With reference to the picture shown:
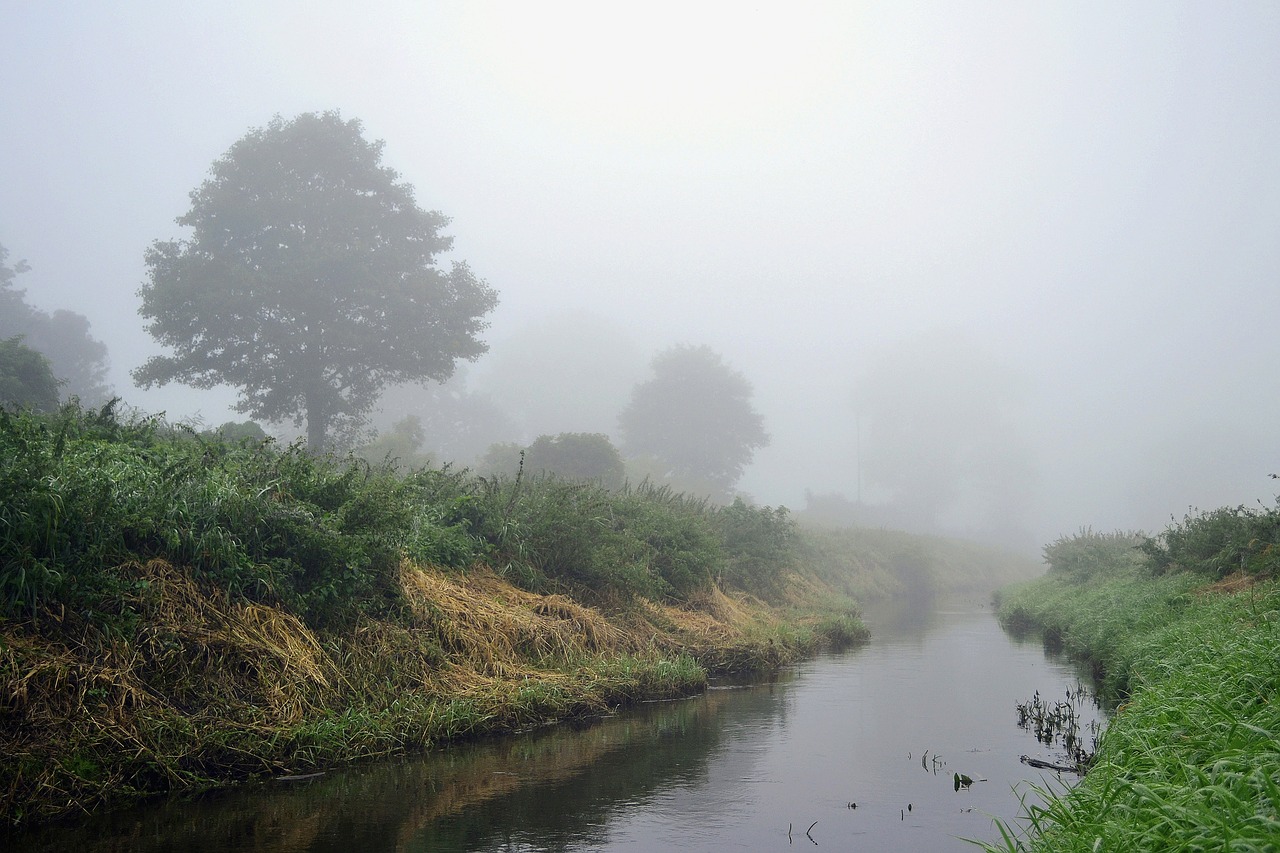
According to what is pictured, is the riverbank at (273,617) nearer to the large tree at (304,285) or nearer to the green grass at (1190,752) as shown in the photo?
the green grass at (1190,752)

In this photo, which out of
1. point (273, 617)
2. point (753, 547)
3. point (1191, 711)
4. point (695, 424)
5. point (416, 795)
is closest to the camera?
point (1191, 711)

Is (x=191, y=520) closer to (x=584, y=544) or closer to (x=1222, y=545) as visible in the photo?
(x=584, y=544)

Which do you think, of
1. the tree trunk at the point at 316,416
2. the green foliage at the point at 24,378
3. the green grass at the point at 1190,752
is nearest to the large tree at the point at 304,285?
the tree trunk at the point at 316,416

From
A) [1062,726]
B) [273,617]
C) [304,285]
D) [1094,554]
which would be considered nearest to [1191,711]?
[1062,726]

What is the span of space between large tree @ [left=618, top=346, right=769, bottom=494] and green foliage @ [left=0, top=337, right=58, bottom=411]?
45.9 meters

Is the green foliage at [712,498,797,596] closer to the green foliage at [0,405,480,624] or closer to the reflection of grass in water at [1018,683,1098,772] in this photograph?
the reflection of grass in water at [1018,683,1098,772]

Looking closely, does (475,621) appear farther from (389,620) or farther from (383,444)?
(383,444)

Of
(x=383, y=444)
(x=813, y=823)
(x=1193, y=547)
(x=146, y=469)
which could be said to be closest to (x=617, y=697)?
(x=813, y=823)

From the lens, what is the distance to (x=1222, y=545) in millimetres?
15672

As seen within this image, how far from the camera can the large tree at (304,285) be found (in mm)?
31312

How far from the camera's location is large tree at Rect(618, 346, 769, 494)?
67.1m

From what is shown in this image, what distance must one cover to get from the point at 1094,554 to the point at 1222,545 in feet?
54.1

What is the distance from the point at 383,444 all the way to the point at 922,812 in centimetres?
3827

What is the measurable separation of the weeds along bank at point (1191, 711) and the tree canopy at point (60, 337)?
52.5 metres
